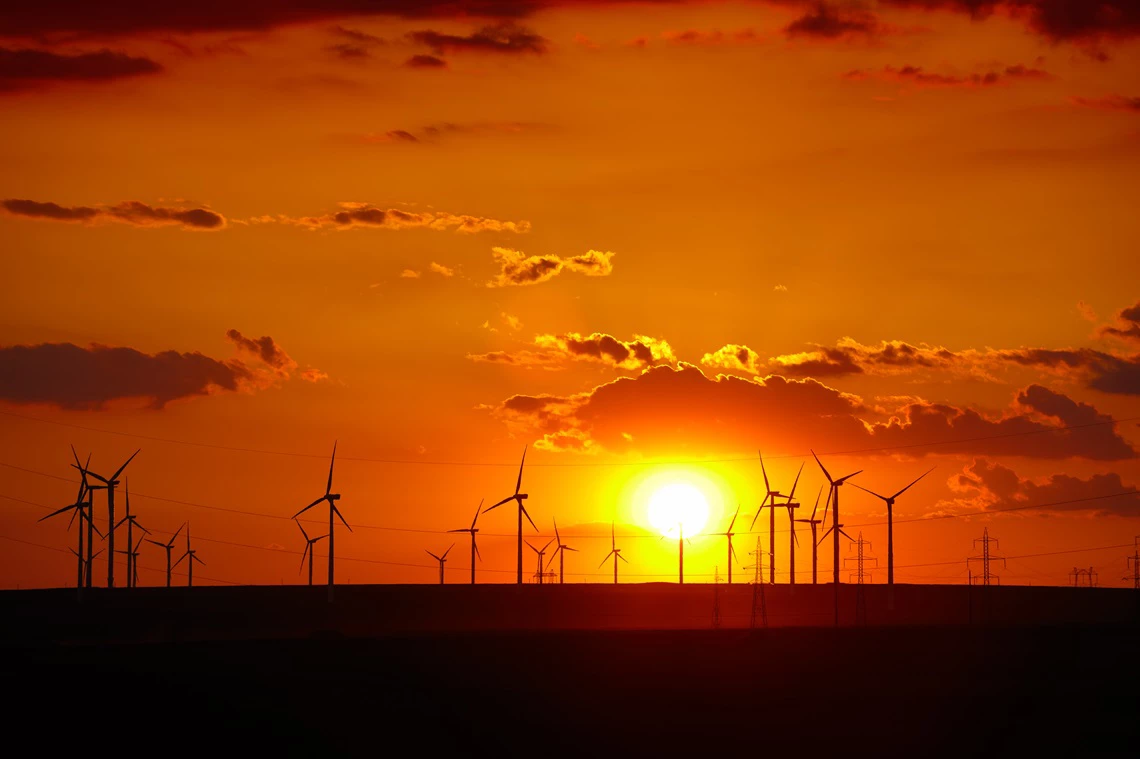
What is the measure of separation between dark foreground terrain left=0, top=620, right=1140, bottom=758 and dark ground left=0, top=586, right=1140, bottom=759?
204 millimetres

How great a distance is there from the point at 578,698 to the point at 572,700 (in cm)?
125

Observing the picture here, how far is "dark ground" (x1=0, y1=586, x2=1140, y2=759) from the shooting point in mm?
76312

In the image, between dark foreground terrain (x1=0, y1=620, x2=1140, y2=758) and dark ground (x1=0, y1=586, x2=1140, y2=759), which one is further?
dark ground (x1=0, y1=586, x2=1140, y2=759)

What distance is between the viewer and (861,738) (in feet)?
257

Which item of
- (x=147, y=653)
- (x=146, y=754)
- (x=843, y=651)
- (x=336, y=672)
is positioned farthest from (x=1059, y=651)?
(x=146, y=754)

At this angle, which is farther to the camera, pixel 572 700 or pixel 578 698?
pixel 578 698

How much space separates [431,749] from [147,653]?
64.0m

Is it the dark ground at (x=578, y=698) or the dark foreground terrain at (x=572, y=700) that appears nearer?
the dark foreground terrain at (x=572, y=700)

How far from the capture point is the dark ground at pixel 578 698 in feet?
250

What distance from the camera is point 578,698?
96062 millimetres

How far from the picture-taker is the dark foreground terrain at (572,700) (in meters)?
75.9

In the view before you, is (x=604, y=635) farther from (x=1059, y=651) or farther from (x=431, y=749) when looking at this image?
(x=431, y=749)

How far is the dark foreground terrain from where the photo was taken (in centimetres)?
7594

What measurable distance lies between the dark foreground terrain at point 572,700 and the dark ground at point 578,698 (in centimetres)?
20
